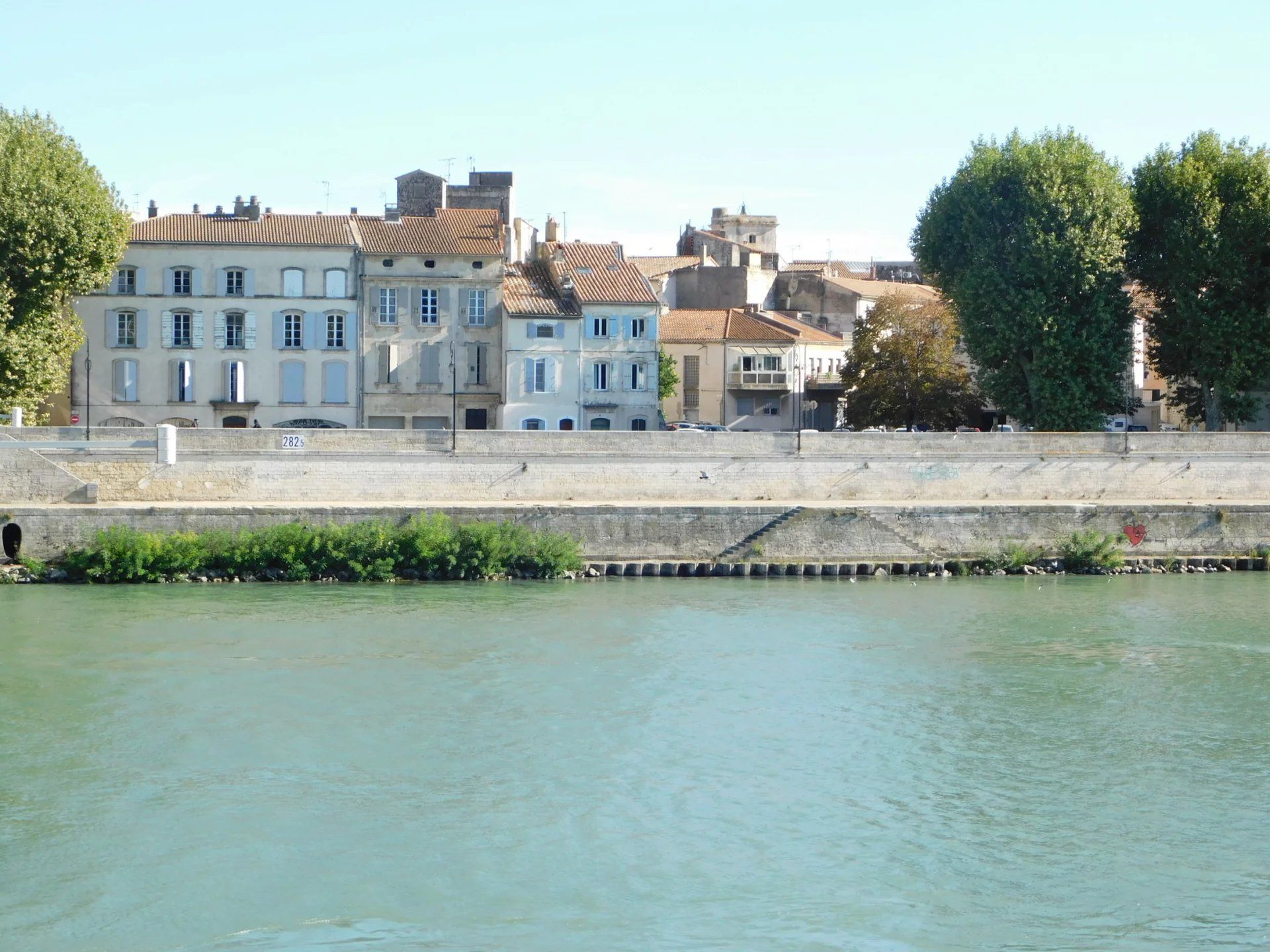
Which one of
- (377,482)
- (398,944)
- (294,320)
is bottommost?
(398,944)

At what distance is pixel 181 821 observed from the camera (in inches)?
551

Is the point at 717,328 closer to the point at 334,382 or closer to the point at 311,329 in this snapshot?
the point at 334,382

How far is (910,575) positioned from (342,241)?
17408mm

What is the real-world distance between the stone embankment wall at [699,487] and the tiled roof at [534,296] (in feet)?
33.5

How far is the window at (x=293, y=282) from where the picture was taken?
39.8 metres

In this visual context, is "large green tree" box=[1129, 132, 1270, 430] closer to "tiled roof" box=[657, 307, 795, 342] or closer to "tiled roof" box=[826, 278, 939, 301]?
"tiled roof" box=[657, 307, 795, 342]

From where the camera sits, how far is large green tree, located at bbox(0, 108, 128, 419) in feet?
105

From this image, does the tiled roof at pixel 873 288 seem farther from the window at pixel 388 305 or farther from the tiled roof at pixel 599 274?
the window at pixel 388 305

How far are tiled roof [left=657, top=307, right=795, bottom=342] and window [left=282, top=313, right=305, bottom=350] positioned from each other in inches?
434

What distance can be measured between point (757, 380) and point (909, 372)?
4.63m

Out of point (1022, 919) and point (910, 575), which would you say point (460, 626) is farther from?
point (1022, 919)

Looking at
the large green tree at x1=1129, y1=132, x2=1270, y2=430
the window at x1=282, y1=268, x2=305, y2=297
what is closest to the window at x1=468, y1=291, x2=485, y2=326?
the window at x1=282, y1=268, x2=305, y2=297

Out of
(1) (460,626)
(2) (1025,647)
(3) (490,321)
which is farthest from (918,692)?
(3) (490,321)

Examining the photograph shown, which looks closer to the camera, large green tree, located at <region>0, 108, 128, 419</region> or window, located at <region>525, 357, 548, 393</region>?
large green tree, located at <region>0, 108, 128, 419</region>
